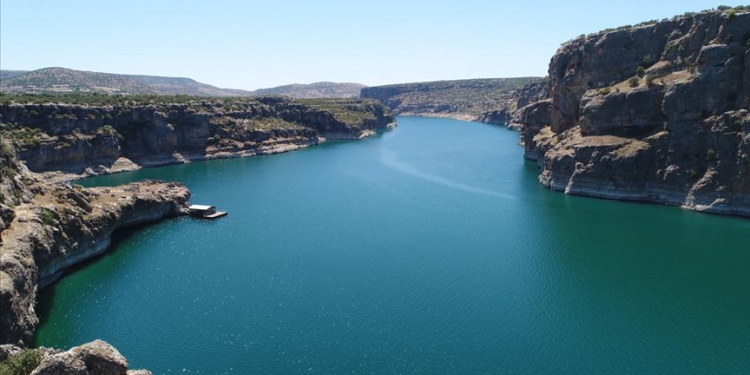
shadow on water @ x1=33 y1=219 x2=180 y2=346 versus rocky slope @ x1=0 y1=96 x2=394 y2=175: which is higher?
rocky slope @ x1=0 y1=96 x2=394 y2=175

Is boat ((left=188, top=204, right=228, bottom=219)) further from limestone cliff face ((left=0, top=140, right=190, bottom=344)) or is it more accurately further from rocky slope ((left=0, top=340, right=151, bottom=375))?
rocky slope ((left=0, top=340, right=151, bottom=375))

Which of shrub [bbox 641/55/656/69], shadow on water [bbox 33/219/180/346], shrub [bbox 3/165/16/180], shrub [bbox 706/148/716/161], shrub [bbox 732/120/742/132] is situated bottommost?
shadow on water [bbox 33/219/180/346]

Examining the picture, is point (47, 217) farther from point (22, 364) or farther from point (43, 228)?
point (22, 364)

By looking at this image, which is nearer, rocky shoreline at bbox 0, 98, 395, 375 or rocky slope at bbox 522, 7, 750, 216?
rocky shoreline at bbox 0, 98, 395, 375

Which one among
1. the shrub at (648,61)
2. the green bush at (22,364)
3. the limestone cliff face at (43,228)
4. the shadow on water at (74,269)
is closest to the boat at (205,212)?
the limestone cliff face at (43,228)

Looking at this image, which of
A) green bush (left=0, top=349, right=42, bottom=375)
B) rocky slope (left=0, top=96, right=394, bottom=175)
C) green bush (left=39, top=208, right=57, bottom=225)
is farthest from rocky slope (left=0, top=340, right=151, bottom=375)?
rocky slope (left=0, top=96, right=394, bottom=175)

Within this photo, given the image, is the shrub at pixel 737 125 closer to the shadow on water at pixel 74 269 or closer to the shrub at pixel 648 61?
the shrub at pixel 648 61
